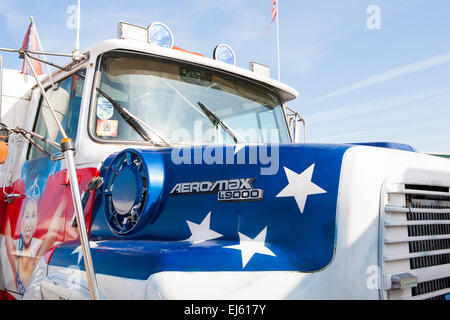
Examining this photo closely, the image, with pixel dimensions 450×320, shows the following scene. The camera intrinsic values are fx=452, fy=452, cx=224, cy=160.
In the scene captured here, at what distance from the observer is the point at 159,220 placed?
2256 mm

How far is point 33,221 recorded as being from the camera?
10.7ft

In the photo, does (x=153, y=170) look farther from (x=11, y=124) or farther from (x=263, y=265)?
(x=11, y=124)

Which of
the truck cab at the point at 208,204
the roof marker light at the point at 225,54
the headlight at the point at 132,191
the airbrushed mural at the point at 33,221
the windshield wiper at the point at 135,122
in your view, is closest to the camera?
the truck cab at the point at 208,204

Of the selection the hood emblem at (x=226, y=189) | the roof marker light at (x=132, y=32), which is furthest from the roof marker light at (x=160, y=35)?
the hood emblem at (x=226, y=189)

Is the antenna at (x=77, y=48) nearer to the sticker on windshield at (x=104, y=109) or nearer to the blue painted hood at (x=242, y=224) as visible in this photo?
the sticker on windshield at (x=104, y=109)

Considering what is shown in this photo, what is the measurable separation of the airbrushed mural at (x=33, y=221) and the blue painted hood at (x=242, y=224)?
2.20 ft

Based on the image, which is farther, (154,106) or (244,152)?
(154,106)

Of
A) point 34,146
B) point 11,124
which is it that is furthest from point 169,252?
point 11,124

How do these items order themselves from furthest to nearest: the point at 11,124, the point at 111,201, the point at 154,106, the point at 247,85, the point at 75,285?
the point at 11,124 → the point at 247,85 → the point at 154,106 → the point at 111,201 → the point at 75,285

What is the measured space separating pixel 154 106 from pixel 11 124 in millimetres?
1783

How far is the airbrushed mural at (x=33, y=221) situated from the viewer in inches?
115

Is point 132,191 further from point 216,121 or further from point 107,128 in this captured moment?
point 216,121

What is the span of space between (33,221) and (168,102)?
1.33m

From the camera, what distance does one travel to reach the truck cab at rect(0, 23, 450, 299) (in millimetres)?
1819
